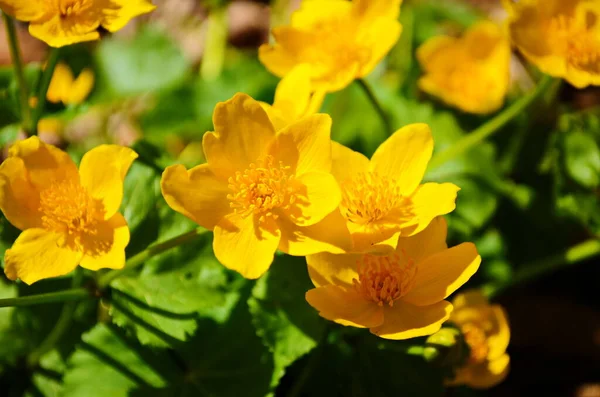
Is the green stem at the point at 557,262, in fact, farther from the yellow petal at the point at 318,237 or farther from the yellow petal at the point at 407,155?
the yellow petal at the point at 318,237

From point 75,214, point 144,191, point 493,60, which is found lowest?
point 493,60

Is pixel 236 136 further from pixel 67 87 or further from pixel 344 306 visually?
pixel 67 87

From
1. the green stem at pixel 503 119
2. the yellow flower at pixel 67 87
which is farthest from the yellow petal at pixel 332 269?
the yellow flower at pixel 67 87

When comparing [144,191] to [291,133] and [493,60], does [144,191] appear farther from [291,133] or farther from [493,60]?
[493,60]

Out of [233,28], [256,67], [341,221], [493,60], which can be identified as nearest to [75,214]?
[341,221]

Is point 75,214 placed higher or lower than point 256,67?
higher

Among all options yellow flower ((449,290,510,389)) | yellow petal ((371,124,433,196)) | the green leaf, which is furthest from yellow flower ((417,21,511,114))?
the green leaf
